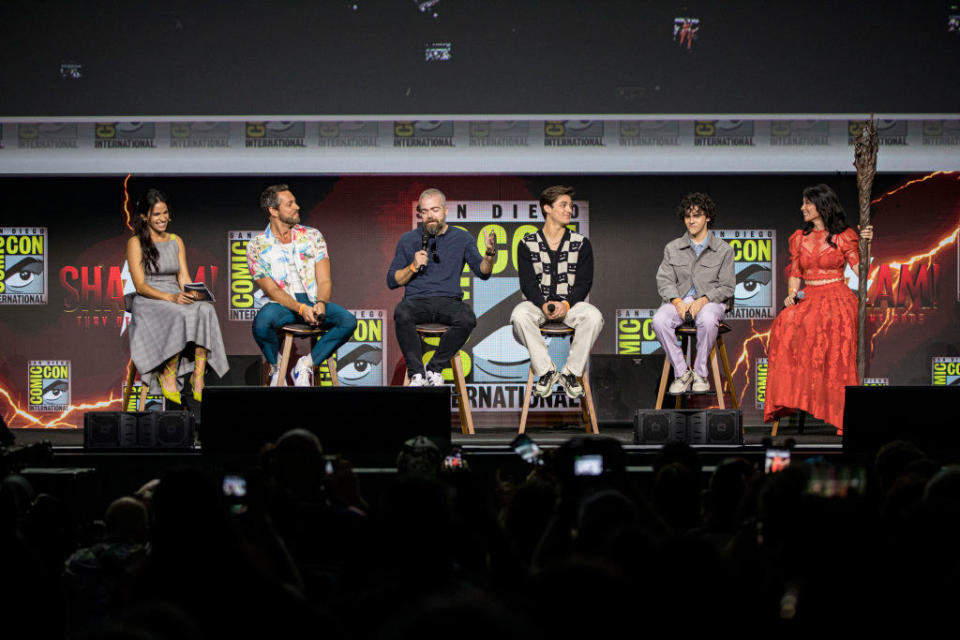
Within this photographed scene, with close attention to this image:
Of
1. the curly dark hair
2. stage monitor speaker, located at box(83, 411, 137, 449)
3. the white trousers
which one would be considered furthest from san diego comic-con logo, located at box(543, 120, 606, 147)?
stage monitor speaker, located at box(83, 411, 137, 449)

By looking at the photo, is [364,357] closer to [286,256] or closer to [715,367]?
[286,256]

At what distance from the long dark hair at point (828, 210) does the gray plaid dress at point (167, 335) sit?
334cm

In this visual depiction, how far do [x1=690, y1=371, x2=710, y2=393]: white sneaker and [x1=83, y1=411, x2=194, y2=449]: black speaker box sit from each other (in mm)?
2466

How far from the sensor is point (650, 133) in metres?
6.00

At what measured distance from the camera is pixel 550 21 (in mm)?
5352

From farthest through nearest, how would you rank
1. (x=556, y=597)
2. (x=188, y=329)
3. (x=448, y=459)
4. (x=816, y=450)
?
1. (x=188, y=329)
2. (x=816, y=450)
3. (x=448, y=459)
4. (x=556, y=597)

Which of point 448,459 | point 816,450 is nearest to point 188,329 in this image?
point 448,459

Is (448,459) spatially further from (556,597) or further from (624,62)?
(624,62)

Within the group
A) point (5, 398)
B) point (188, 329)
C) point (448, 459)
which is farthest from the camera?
point (5, 398)

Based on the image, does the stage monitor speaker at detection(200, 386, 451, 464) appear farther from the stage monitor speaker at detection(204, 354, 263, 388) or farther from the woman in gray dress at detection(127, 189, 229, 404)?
the stage monitor speaker at detection(204, 354, 263, 388)

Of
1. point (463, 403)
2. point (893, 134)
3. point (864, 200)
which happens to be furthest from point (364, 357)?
point (893, 134)

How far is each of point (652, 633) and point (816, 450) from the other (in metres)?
3.12

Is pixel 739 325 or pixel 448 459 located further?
pixel 739 325

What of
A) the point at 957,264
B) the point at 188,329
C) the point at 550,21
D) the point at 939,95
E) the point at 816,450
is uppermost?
the point at 550,21
